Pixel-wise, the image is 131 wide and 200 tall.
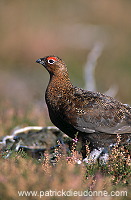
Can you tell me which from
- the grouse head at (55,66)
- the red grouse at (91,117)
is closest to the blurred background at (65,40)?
the grouse head at (55,66)

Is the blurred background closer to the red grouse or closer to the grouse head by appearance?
the grouse head

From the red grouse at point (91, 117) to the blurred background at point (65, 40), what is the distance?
28.7ft

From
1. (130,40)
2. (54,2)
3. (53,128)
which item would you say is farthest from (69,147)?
(54,2)

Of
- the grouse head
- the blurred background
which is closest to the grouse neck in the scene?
the grouse head

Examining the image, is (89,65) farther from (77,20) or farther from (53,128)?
(77,20)

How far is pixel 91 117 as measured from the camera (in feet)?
15.6

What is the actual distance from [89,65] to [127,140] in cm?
519

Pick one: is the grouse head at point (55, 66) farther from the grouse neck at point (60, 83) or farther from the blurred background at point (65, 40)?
the blurred background at point (65, 40)

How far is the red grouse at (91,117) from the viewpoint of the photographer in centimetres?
470

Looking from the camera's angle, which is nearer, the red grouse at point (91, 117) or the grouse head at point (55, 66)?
the red grouse at point (91, 117)

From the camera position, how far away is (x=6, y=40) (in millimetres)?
18016

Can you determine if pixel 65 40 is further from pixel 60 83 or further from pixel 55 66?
pixel 60 83

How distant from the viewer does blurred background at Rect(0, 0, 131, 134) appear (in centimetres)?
1595

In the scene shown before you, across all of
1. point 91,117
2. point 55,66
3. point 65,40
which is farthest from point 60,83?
point 65,40
